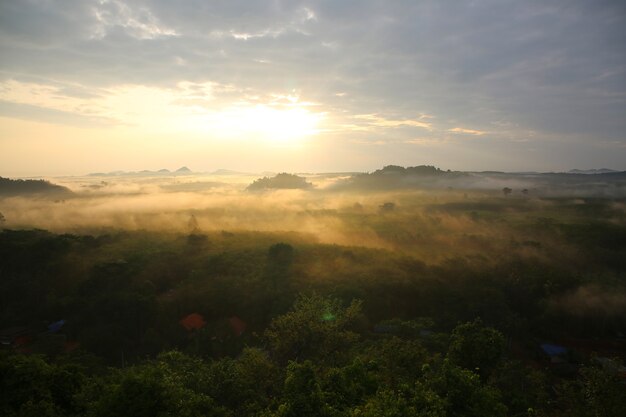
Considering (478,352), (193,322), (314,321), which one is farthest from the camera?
(193,322)

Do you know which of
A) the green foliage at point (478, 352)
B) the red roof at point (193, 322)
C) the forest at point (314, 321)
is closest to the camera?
the forest at point (314, 321)

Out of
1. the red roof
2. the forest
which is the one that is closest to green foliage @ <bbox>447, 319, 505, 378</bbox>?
the forest

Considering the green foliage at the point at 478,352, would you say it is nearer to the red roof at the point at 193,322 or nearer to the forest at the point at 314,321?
the forest at the point at 314,321

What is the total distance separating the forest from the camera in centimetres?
2750

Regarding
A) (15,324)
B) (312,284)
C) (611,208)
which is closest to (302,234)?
(312,284)

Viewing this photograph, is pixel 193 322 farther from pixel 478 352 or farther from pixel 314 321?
pixel 478 352

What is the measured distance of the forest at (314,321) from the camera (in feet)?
90.2

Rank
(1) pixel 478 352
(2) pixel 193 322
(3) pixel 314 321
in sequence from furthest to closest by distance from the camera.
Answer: (2) pixel 193 322 → (3) pixel 314 321 → (1) pixel 478 352

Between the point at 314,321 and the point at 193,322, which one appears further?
the point at 193,322

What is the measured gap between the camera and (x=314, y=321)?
43250mm

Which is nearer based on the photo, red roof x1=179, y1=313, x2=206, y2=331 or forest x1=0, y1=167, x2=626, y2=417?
forest x1=0, y1=167, x2=626, y2=417

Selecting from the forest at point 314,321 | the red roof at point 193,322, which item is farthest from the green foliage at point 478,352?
the red roof at point 193,322

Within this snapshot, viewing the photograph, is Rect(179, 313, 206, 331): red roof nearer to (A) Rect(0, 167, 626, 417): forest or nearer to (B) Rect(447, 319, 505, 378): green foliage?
(A) Rect(0, 167, 626, 417): forest

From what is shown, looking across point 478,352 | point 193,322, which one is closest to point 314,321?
point 478,352
